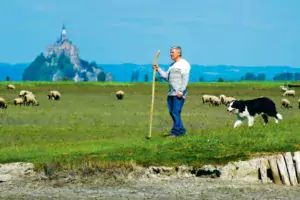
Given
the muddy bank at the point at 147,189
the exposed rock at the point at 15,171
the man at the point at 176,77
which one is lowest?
the muddy bank at the point at 147,189

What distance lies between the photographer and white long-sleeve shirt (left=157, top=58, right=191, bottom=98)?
2086 cm

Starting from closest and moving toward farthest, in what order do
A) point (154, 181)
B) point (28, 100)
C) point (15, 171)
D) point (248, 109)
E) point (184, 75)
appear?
point (154, 181)
point (15, 171)
point (184, 75)
point (248, 109)
point (28, 100)

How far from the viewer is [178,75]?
20.9 meters

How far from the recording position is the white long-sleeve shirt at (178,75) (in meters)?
20.9

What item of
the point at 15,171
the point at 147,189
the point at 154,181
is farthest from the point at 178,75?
the point at 147,189

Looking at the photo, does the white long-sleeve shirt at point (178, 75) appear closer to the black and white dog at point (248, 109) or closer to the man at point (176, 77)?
the man at point (176, 77)

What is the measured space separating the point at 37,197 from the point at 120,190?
1842 mm

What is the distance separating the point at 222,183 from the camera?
52.5ft

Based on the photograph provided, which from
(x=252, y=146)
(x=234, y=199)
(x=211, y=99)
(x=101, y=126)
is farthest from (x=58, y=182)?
(x=211, y=99)

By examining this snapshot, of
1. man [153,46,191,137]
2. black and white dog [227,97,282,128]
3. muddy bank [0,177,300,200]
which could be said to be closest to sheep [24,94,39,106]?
black and white dog [227,97,282,128]

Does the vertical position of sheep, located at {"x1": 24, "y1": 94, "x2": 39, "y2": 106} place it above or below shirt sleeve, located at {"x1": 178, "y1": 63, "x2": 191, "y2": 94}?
above

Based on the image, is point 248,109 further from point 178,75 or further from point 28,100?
point 28,100

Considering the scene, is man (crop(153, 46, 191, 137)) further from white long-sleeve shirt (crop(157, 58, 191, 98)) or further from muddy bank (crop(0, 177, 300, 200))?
muddy bank (crop(0, 177, 300, 200))

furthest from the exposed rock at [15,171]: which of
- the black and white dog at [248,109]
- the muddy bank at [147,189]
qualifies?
the black and white dog at [248,109]
